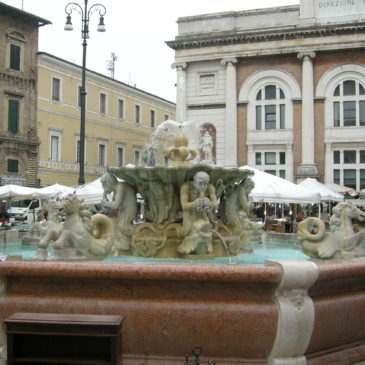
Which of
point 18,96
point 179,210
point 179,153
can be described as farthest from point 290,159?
point 179,210

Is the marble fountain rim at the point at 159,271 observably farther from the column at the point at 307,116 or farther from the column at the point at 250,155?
the column at the point at 250,155

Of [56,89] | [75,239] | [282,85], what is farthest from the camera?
[56,89]

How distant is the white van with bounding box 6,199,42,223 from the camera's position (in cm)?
2766

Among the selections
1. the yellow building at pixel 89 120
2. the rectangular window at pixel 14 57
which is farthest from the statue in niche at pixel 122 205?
the yellow building at pixel 89 120

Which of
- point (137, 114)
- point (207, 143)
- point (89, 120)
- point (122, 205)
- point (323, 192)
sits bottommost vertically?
point (122, 205)

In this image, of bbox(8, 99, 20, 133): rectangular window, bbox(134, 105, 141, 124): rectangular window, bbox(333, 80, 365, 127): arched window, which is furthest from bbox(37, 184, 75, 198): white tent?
bbox(134, 105, 141, 124): rectangular window

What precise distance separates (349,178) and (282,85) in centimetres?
773

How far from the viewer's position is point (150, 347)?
474 cm

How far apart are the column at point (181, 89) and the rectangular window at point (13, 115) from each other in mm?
11483

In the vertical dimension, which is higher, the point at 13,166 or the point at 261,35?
the point at 261,35

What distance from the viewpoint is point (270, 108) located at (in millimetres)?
38875

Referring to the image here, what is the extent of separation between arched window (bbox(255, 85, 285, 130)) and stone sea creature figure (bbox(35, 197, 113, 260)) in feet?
105

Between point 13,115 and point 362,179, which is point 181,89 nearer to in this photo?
point 13,115

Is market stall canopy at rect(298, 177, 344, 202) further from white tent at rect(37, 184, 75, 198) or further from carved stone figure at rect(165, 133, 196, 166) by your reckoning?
carved stone figure at rect(165, 133, 196, 166)
